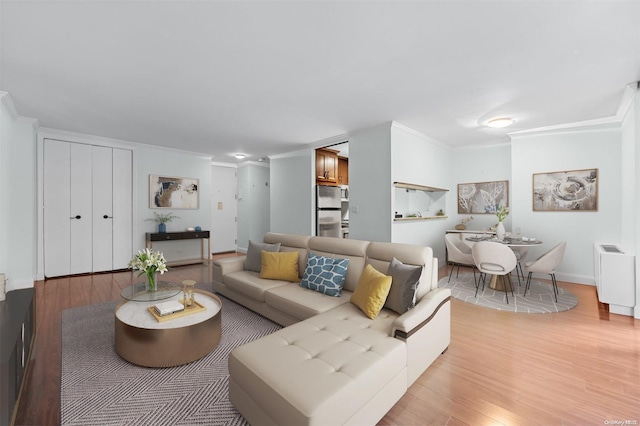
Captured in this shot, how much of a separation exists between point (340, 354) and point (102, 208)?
19.0ft

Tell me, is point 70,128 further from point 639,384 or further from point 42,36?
point 639,384

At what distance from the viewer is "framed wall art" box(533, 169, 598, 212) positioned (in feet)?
14.9

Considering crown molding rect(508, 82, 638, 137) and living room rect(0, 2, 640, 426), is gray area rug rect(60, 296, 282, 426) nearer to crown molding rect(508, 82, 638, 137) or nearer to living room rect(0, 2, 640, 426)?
living room rect(0, 2, 640, 426)

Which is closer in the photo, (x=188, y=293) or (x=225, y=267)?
(x=188, y=293)

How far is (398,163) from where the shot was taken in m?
4.57

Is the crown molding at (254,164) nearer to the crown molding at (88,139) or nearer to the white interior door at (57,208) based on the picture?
the crown molding at (88,139)

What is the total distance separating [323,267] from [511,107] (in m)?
3.24

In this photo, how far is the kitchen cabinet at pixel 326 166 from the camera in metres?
5.92

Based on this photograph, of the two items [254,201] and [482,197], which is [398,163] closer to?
[482,197]

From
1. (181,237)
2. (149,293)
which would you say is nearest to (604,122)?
(149,293)

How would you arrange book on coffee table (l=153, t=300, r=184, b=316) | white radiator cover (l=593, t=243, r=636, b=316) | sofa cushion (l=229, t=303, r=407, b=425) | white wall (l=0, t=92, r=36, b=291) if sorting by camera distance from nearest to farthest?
sofa cushion (l=229, t=303, r=407, b=425) → book on coffee table (l=153, t=300, r=184, b=316) → white radiator cover (l=593, t=243, r=636, b=316) → white wall (l=0, t=92, r=36, b=291)

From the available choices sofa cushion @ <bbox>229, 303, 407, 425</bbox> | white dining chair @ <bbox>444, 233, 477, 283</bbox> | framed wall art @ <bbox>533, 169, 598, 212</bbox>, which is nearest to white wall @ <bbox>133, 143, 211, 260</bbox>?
sofa cushion @ <bbox>229, 303, 407, 425</bbox>

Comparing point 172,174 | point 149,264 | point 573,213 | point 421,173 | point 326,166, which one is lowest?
point 149,264

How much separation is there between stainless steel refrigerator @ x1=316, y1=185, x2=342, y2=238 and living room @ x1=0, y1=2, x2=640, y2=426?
0.19 m
